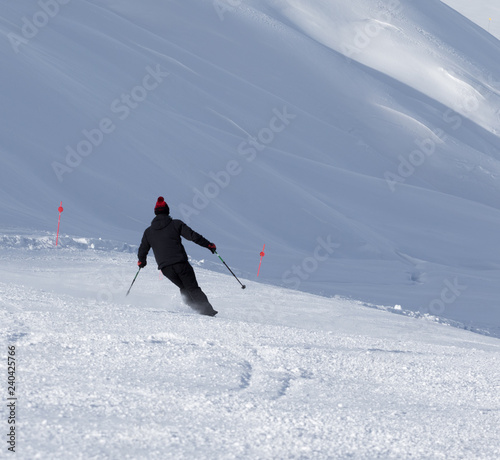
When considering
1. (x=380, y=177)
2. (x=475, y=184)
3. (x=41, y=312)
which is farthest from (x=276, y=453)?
(x=475, y=184)

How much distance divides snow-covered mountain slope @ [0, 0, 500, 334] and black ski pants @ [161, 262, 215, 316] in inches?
218

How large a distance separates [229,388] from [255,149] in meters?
18.1

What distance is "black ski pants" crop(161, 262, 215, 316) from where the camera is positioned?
730 centimetres

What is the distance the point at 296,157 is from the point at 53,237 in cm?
1293

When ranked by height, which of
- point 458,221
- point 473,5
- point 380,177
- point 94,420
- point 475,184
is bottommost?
point 94,420

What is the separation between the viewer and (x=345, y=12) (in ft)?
152

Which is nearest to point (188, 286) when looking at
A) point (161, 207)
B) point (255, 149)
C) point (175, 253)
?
point (175, 253)

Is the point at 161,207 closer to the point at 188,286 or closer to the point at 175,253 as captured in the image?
the point at 175,253

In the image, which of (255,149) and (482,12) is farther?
(482,12)

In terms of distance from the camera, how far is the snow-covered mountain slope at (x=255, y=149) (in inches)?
610

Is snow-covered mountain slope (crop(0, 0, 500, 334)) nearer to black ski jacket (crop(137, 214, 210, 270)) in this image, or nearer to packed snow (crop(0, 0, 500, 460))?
packed snow (crop(0, 0, 500, 460))

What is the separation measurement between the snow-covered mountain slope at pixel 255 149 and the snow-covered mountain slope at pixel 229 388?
6.79m

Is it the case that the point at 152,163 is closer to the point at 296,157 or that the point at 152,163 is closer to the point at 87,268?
the point at 296,157

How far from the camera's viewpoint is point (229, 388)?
4246 mm
